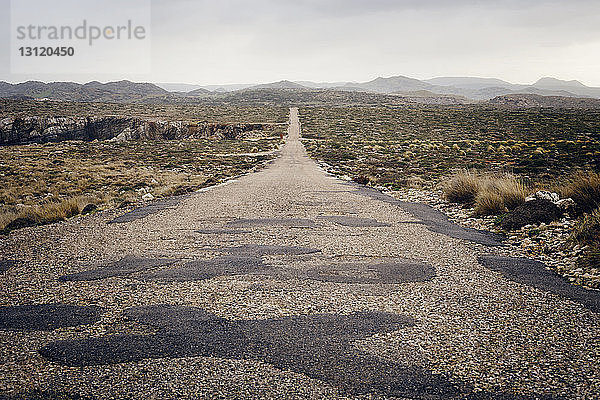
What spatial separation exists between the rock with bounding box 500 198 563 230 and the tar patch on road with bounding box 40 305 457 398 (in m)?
5.91

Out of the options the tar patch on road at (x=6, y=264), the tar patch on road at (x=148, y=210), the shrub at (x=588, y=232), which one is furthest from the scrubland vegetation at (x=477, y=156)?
the tar patch on road at (x=6, y=264)

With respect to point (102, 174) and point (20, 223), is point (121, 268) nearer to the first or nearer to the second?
point (20, 223)

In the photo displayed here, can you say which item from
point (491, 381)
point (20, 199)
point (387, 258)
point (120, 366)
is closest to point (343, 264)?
point (387, 258)

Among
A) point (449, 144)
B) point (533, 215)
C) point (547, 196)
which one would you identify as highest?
point (449, 144)

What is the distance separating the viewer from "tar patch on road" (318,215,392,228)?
10052 millimetres

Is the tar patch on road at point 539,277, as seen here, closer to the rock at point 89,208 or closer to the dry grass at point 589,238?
the dry grass at point 589,238

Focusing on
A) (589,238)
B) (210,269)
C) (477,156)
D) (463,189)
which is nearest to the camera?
(210,269)

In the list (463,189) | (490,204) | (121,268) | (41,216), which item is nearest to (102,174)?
(41,216)

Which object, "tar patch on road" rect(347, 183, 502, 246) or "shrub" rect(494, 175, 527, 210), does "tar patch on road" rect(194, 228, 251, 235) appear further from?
"shrub" rect(494, 175, 527, 210)

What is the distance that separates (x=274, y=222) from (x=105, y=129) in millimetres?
52259

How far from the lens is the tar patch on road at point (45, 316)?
15.6 feet

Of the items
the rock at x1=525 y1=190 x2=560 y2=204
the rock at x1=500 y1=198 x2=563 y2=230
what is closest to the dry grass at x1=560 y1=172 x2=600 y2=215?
the rock at x1=525 y1=190 x2=560 y2=204

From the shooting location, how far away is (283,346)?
4.33 metres

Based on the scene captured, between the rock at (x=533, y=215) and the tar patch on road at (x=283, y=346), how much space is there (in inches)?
233
